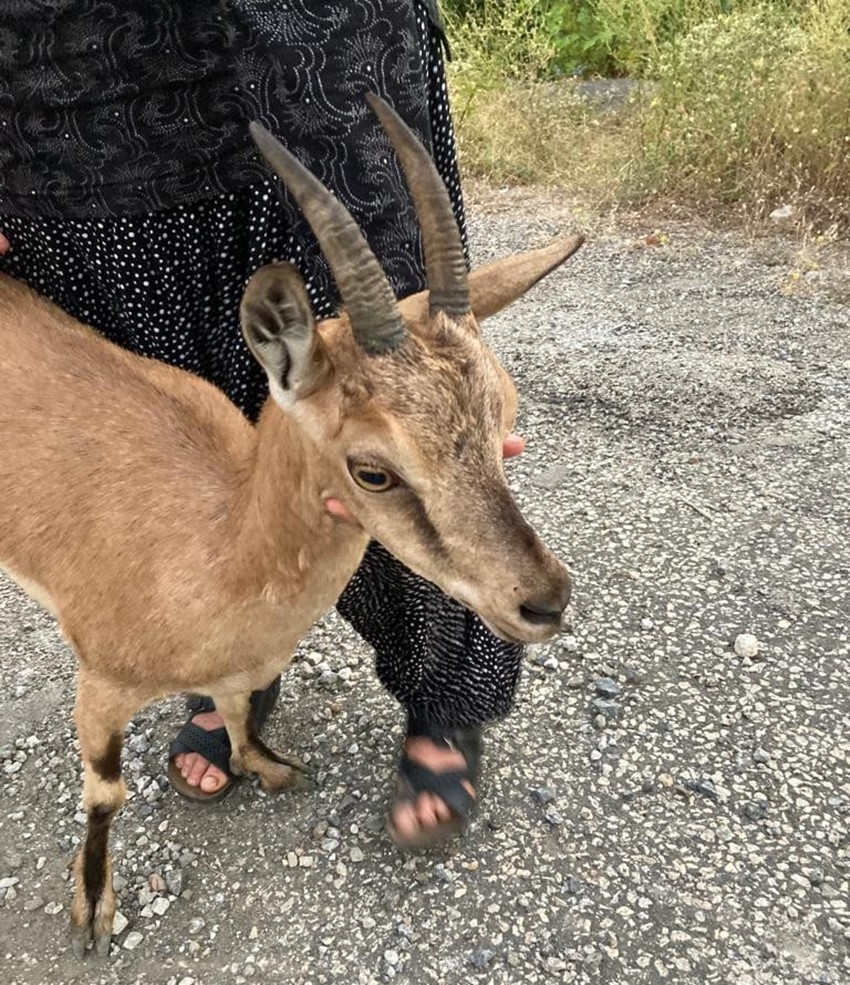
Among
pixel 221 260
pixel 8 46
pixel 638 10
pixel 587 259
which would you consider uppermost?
pixel 8 46

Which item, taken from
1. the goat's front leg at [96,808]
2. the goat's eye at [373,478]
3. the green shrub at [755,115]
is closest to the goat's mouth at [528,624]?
the goat's eye at [373,478]

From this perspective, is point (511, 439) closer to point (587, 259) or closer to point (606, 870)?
point (606, 870)

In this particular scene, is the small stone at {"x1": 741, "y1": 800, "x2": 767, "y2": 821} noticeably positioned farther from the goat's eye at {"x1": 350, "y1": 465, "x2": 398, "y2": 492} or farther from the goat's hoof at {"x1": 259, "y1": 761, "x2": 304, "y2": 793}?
the goat's eye at {"x1": 350, "y1": 465, "x2": 398, "y2": 492}

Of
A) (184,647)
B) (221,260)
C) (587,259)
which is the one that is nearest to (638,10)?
(587,259)

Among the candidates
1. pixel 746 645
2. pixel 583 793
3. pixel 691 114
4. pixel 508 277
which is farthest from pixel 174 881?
pixel 691 114

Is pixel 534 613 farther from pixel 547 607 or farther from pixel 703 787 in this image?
pixel 703 787

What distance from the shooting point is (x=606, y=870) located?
104 inches

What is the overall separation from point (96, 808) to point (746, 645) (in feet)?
7.19

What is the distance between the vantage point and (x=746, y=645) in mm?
3363

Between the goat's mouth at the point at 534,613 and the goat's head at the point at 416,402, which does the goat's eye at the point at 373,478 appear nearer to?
the goat's head at the point at 416,402

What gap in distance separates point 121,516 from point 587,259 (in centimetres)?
510

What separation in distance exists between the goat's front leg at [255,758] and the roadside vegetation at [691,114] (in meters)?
5.05

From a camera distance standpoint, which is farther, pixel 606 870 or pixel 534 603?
pixel 606 870

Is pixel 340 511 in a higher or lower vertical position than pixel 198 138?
lower
